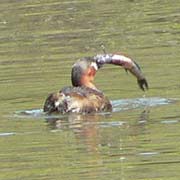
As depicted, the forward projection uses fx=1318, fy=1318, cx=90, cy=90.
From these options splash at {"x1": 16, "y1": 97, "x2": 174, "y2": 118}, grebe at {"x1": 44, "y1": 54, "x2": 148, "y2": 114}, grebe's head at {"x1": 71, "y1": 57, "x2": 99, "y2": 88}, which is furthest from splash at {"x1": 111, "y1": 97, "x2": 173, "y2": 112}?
grebe's head at {"x1": 71, "y1": 57, "x2": 99, "y2": 88}

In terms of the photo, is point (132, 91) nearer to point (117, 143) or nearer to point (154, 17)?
point (117, 143)

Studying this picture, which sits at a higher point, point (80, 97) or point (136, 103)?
point (80, 97)

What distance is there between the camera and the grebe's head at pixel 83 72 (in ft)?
51.4

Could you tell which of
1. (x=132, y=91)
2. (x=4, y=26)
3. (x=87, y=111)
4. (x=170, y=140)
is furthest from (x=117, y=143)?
(x=4, y=26)

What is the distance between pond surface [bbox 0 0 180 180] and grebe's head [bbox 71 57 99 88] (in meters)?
0.40

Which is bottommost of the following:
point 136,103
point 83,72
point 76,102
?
point 136,103

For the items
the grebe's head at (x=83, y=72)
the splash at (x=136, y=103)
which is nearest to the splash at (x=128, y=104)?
the splash at (x=136, y=103)

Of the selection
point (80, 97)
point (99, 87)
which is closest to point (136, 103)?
point (80, 97)

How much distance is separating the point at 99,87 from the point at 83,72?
3.67ft

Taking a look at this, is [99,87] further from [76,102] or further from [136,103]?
[76,102]

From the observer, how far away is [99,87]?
55.3ft

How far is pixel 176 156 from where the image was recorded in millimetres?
11781

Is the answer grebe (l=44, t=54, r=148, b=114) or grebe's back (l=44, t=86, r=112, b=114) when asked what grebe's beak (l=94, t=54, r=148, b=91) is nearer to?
grebe (l=44, t=54, r=148, b=114)

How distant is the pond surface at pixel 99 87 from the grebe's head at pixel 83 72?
1.30 feet
